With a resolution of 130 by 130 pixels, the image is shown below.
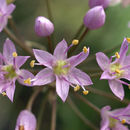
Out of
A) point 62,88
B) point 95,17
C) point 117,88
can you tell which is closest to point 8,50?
point 62,88

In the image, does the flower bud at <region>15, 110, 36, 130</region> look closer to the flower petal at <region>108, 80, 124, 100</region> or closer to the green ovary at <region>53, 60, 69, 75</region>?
the green ovary at <region>53, 60, 69, 75</region>

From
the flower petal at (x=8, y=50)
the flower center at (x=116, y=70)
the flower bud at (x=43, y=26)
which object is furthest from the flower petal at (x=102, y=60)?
the flower petal at (x=8, y=50)

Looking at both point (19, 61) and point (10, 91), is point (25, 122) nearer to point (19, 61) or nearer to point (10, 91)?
point (10, 91)

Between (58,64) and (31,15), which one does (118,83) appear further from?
(31,15)

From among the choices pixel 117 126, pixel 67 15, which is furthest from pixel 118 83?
pixel 67 15

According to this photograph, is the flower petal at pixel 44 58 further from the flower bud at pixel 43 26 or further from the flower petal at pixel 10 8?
the flower petal at pixel 10 8

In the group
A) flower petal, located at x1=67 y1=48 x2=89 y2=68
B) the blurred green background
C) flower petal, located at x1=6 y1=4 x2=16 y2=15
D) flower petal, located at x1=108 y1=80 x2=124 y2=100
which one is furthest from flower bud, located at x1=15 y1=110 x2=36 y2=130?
the blurred green background
